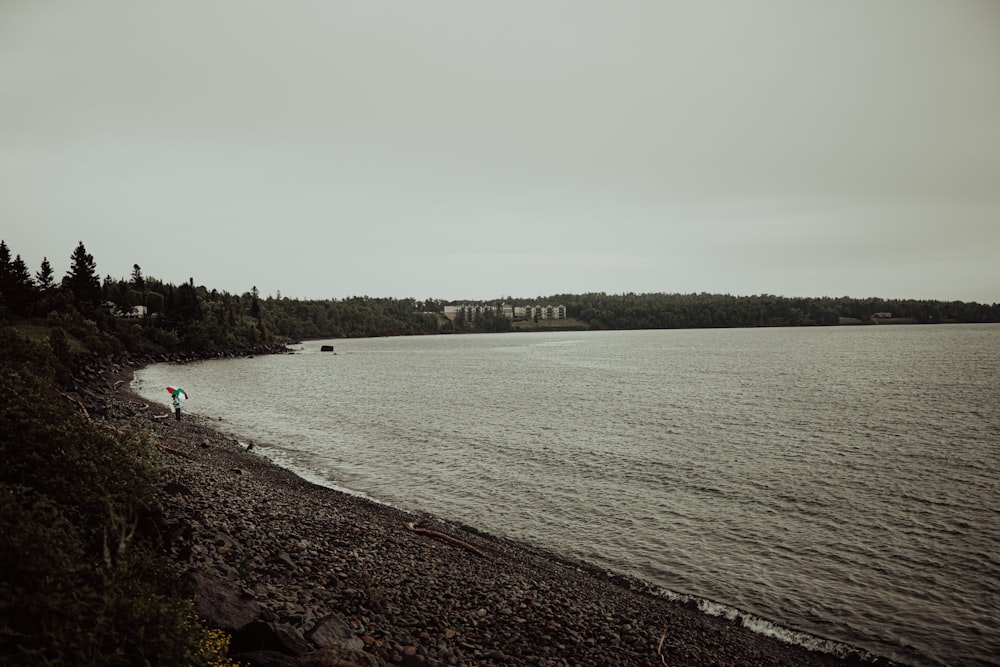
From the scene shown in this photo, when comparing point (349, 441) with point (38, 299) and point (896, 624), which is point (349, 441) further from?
point (38, 299)

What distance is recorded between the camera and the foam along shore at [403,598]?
1206cm

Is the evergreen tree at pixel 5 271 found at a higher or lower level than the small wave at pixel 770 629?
higher

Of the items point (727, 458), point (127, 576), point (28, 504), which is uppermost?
point (28, 504)

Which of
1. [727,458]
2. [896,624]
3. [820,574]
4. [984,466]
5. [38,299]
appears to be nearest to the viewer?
[896,624]

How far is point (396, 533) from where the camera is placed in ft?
75.9

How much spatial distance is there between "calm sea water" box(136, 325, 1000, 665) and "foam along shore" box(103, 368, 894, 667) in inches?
89.1

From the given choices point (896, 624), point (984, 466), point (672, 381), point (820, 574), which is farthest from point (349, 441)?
point (672, 381)

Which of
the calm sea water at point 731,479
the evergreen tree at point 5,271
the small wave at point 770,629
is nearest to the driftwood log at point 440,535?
the calm sea water at point 731,479

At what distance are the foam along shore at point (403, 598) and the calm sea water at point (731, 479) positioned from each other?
7.42ft

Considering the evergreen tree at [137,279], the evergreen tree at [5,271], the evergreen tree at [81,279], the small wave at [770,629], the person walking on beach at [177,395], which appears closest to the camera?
the small wave at [770,629]

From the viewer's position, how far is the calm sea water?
19.9 metres

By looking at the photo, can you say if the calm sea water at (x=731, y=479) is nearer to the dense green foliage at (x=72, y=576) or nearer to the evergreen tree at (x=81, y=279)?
the dense green foliage at (x=72, y=576)

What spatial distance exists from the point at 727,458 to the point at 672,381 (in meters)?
53.0

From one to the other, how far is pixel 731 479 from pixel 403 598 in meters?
26.1
